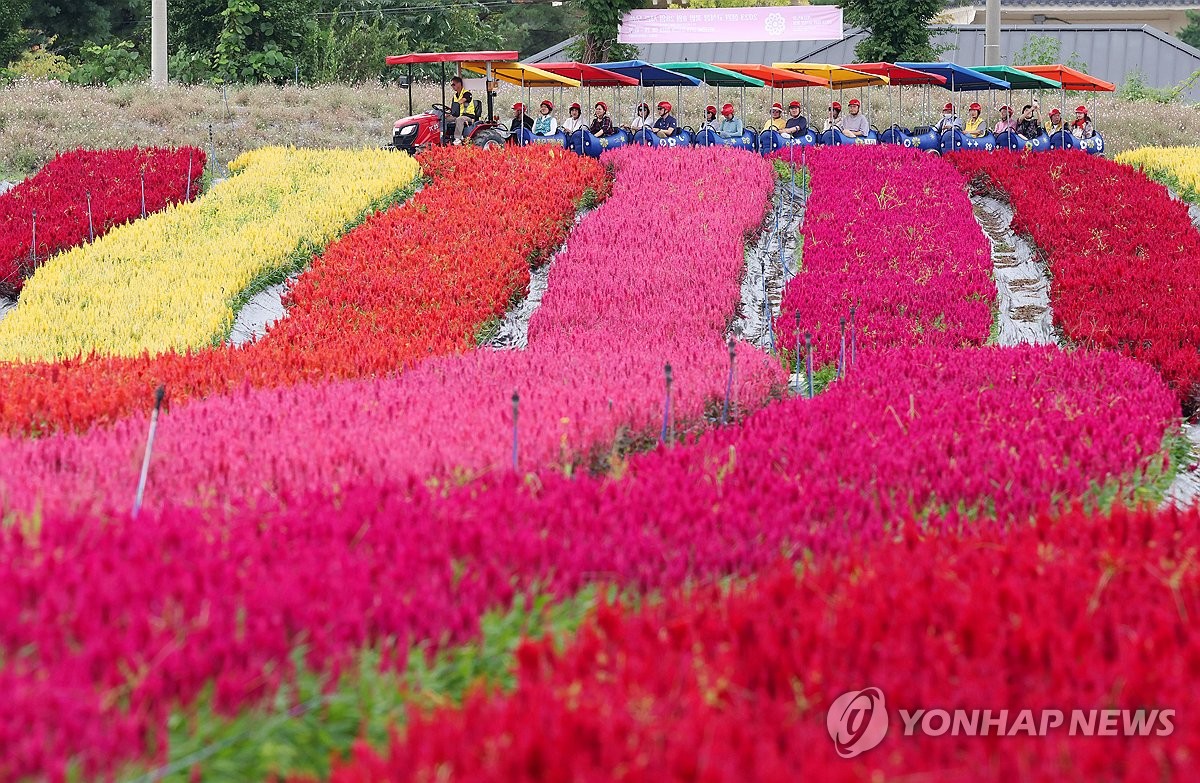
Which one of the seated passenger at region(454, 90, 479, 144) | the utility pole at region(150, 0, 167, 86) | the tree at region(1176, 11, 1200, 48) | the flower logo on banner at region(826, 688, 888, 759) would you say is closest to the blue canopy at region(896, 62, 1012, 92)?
the seated passenger at region(454, 90, 479, 144)

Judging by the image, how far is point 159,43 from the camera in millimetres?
28531

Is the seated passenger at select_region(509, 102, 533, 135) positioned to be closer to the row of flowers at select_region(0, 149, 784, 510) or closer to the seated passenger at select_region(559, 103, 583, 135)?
the seated passenger at select_region(559, 103, 583, 135)

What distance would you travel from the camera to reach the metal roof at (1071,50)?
157 feet

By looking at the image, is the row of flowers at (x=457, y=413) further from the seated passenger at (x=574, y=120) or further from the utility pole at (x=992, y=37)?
the utility pole at (x=992, y=37)

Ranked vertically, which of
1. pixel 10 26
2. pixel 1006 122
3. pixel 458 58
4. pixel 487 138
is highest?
pixel 10 26

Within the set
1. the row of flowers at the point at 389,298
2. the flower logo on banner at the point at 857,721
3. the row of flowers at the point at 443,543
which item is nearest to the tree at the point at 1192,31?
the row of flowers at the point at 389,298

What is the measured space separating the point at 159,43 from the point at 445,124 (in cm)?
1066

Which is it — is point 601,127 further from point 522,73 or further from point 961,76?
point 961,76

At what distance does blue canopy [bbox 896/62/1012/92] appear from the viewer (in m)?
23.6

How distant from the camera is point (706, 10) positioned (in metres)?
51.2

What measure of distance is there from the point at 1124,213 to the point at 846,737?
14339 millimetres

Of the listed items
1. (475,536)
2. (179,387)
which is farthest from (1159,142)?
(475,536)

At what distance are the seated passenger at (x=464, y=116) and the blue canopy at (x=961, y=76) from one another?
28.1ft

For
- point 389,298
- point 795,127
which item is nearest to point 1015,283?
point 389,298
